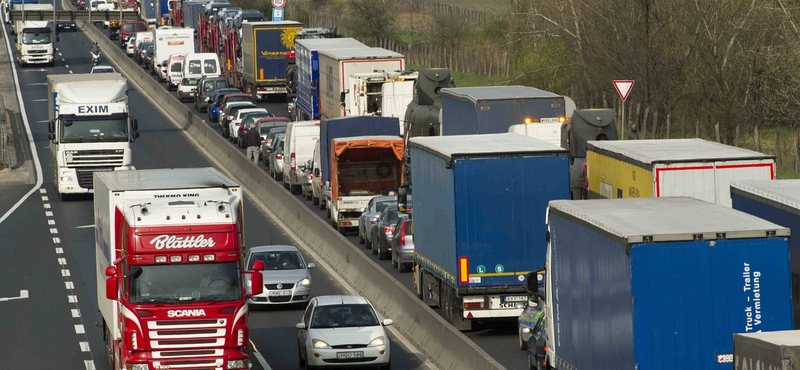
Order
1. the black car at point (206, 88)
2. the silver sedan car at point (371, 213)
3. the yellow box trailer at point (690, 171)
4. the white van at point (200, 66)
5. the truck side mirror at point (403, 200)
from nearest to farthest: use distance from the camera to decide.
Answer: the yellow box trailer at point (690, 171), the truck side mirror at point (403, 200), the silver sedan car at point (371, 213), the black car at point (206, 88), the white van at point (200, 66)

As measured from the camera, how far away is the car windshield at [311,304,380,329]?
22.4 m

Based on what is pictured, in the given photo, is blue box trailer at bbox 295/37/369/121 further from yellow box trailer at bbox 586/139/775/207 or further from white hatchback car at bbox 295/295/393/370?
white hatchback car at bbox 295/295/393/370

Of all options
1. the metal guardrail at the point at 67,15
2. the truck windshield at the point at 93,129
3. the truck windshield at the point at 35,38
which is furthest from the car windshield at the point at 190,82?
the truck windshield at the point at 93,129

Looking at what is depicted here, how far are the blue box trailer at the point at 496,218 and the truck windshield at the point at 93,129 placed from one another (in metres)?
20.3

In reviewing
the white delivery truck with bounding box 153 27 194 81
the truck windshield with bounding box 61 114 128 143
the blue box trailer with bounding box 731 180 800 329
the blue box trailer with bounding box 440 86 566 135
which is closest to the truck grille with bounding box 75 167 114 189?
the truck windshield with bounding box 61 114 128 143

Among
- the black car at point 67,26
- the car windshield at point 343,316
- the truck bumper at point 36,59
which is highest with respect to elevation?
the black car at point 67,26

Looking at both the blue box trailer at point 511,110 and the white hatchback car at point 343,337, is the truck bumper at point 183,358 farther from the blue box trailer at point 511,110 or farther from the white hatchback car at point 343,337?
the blue box trailer at point 511,110

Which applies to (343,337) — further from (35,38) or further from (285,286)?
(35,38)

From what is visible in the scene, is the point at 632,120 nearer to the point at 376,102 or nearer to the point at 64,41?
the point at 376,102

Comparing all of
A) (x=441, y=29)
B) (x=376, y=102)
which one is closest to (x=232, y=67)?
(x=441, y=29)

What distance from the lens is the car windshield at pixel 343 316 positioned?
22.4m

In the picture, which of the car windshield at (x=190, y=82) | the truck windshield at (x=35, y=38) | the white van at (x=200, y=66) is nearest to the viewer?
the car windshield at (x=190, y=82)

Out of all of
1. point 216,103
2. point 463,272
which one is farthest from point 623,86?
point 216,103

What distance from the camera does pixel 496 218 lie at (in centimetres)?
2359
